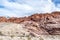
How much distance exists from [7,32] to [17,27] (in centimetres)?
211

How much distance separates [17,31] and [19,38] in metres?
3.60

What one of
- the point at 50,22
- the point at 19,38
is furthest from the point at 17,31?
the point at 50,22

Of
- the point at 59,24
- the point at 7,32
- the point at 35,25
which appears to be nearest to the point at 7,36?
the point at 7,32

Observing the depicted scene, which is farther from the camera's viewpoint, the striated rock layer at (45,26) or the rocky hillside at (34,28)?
the striated rock layer at (45,26)

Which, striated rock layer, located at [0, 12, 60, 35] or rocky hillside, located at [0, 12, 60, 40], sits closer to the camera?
rocky hillside, located at [0, 12, 60, 40]

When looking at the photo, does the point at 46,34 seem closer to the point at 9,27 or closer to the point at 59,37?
the point at 59,37

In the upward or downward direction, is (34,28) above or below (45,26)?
below

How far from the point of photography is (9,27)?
126ft

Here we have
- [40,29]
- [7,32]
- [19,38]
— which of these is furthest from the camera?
[40,29]

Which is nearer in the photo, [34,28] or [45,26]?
[34,28]

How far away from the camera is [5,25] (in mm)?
39219

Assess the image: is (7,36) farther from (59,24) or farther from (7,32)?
(59,24)

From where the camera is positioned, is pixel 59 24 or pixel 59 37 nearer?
pixel 59 37

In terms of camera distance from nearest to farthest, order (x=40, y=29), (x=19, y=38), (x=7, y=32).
→ 1. (x=19, y=38)
2. (x=7, y=32)
3. (x=40, y=29)
